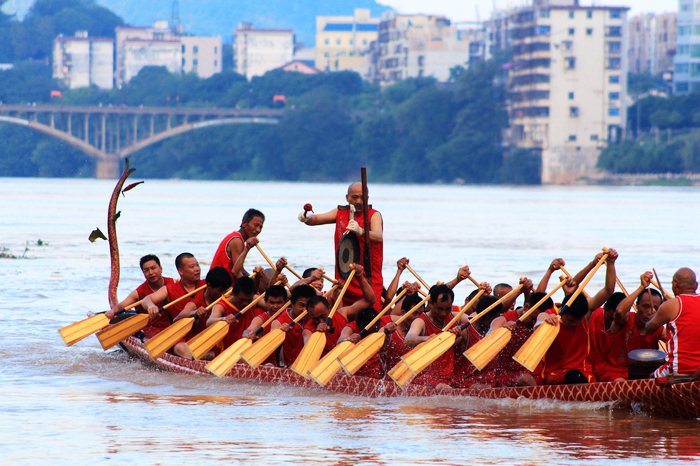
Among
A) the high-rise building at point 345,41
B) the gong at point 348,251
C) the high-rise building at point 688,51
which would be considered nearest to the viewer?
the gong at point 348,251

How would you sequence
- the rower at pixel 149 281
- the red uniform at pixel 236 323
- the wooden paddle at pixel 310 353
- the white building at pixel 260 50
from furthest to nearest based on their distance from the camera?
1. the white building at pixel 260 50
2. the rower at pixel 149 281
3. the red uniform at pixel 236 323
4. the wooden paddle at pixel 310 353

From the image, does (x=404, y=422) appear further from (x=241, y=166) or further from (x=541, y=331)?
(x=241, y=166)

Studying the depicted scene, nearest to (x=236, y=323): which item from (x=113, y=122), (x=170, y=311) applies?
(x=170, y=311)

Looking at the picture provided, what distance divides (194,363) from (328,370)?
1892 millimetres

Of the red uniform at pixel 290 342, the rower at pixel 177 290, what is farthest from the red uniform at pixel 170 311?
the red uniform at pixel 290 342

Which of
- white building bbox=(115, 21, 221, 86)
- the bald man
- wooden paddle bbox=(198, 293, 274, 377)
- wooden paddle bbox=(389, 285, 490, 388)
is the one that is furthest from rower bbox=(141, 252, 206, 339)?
white building bbox=(115, 21, 221, 86)

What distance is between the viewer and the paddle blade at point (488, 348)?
28.6ft

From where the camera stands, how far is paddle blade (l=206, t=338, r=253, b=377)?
9.84 m

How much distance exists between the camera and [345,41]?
17912cm

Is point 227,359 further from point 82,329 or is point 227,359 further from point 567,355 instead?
point 567,355

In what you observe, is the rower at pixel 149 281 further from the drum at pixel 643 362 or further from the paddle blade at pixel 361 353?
the drum at pixel 643 362

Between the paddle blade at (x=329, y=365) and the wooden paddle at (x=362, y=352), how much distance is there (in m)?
0.08

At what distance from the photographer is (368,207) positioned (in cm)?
982

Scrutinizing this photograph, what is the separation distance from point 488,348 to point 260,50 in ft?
552
